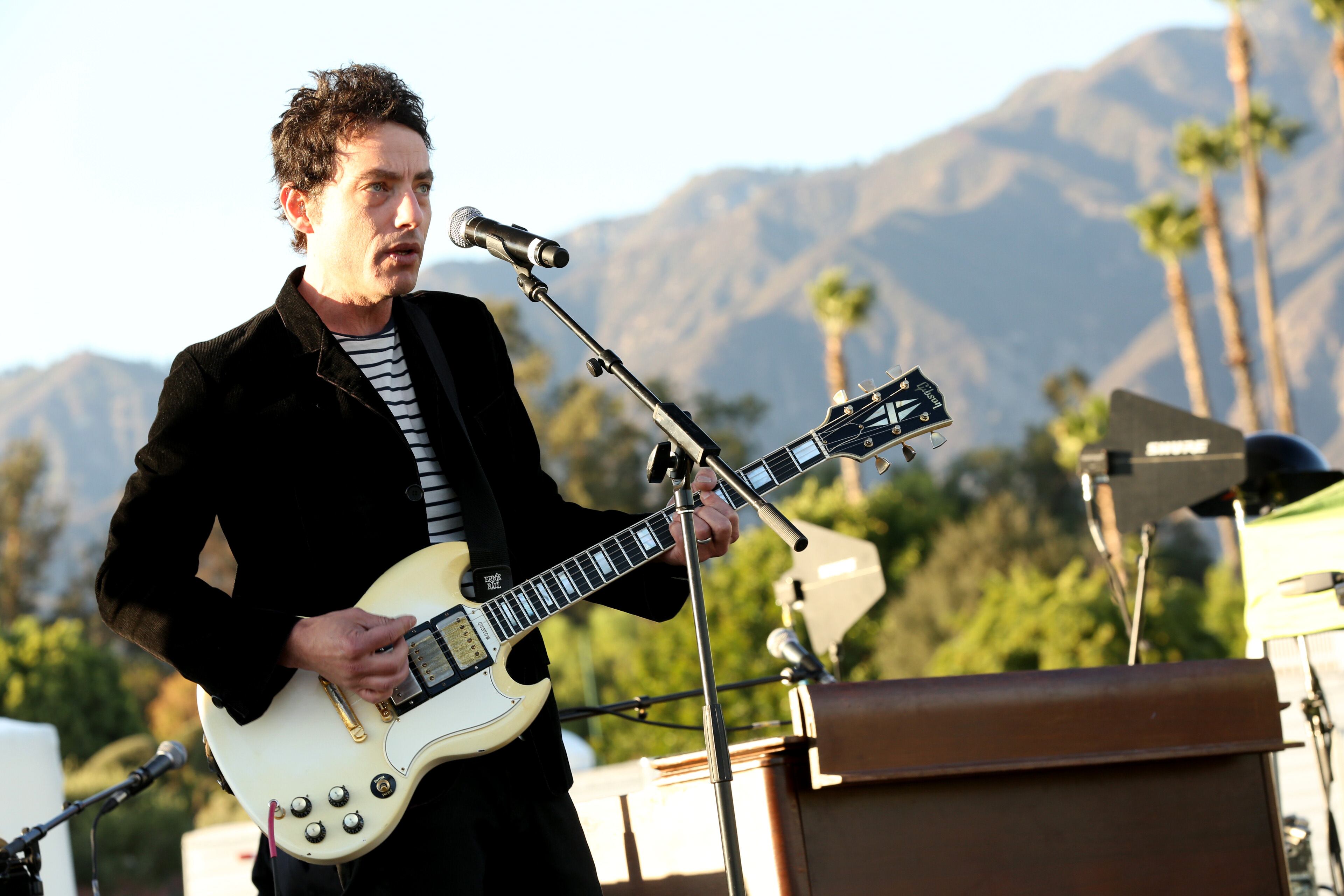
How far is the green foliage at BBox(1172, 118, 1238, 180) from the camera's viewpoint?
109ft

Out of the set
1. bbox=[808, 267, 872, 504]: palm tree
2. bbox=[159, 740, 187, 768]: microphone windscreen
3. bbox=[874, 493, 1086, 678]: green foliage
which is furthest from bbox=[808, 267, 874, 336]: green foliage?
bbox=[159, 740, 187, 768]: microphone windscreen

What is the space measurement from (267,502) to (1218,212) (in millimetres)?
33778

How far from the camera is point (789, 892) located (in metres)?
2.79

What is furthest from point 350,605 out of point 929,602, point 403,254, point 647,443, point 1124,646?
point 647,443

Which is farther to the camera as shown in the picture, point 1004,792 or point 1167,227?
point 1167,227

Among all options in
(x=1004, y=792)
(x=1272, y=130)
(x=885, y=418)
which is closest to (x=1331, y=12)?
(x=1272, y=130)

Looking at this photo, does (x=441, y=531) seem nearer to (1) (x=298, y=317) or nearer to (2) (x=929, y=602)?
(1) (x=298, y=317)

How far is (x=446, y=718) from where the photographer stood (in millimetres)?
2793

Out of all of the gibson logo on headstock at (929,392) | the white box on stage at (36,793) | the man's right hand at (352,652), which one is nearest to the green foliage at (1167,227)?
the white box on stage at (36,793)

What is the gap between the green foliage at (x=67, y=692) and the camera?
112 ft

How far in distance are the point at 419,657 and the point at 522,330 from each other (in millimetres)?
63495

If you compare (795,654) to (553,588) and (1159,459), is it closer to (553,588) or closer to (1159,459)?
(553,588)

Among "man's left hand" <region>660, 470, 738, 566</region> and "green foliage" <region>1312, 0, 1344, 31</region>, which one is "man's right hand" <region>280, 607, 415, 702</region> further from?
"green foliage" <region>1312, 0, 1344, 31</region>

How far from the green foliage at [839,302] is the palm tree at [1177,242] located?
7.05 m
